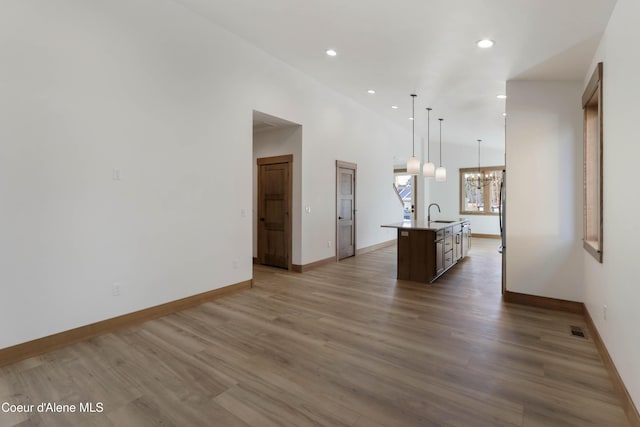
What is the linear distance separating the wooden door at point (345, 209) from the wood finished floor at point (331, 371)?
3023 millimetres

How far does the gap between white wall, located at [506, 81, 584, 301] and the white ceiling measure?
36 centimetres

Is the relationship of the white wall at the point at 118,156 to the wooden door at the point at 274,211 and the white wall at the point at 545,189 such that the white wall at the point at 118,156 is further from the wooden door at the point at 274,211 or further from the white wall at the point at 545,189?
the white wall at the point at 545,189

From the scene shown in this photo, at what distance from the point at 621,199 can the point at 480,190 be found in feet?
30.4

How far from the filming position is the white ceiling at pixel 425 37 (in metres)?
3.18

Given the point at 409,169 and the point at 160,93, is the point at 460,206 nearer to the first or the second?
the point at 409,169

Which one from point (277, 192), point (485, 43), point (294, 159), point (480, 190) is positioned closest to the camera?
point (485, 43)

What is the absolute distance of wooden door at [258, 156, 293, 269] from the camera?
5820 mm

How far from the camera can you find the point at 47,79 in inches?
107

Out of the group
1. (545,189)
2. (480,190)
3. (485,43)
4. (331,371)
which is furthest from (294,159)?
(480,190)

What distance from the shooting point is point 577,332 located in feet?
10.5

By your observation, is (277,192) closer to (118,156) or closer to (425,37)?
(118,156)

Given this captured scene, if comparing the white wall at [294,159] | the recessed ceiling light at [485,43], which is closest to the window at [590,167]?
the recessed ceiling light at [485,43]

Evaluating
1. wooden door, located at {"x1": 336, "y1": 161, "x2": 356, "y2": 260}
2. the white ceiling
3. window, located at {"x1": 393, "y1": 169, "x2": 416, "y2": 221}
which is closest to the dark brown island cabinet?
wooden door, located at {"x1": 336, "y1": 161, "x2": 356, "y2": 260}

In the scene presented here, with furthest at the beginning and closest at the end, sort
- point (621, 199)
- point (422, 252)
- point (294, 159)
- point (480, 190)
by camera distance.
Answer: point (480, 190), point (294, 159), point (422, 252), point (621, 199)
